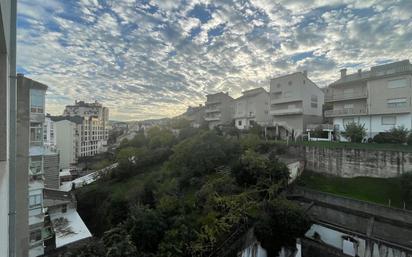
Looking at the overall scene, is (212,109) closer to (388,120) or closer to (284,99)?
(284,99)

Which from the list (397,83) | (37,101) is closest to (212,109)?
(397,83)

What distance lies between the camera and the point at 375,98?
2041 centimetres

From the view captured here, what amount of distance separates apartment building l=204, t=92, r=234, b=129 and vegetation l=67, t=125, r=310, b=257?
17.8 metres

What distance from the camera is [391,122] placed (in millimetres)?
19594

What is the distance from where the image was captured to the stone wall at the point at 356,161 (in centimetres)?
1422

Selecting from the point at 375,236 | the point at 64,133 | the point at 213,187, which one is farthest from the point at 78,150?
the point at 375,236

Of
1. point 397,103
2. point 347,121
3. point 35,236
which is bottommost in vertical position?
point 35,236

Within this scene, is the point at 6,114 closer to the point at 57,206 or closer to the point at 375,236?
the point at 375,236

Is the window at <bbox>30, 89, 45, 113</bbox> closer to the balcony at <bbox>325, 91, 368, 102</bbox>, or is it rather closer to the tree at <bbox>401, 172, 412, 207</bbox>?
the tree at <bbox>401, 172, 412, 207</bbox>

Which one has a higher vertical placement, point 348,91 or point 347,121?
point 348,91

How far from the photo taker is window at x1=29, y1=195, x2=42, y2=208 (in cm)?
958

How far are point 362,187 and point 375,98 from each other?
34.8ft

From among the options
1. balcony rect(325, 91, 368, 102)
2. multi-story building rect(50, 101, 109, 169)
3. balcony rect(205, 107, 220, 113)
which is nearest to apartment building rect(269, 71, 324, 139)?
balcony rect(325, 91, 368, 102)

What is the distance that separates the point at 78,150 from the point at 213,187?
41.4 m
